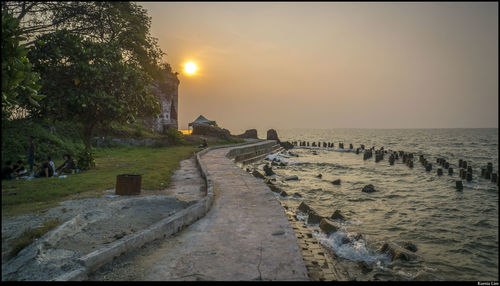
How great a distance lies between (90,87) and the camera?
13.8m

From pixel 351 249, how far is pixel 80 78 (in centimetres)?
1394

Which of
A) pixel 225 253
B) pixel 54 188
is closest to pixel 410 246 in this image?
pixel 225 253

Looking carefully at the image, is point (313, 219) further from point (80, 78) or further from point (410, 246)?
point (80, 78)

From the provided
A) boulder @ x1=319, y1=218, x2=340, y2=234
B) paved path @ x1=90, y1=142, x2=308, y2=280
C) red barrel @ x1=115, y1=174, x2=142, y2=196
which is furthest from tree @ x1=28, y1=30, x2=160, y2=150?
boulder @ x1=319, y1=218, x2=340, y2=234

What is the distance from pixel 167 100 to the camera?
141 feet

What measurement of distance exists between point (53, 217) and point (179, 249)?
359 centimetres

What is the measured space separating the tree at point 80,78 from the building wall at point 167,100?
24.2 metres

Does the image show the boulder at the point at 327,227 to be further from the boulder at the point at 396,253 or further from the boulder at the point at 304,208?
the boulder at the point at 304,208

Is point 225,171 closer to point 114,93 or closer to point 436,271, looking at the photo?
point 114,93

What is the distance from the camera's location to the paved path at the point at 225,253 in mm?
4406

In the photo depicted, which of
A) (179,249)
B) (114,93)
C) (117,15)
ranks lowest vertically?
(179,249)
